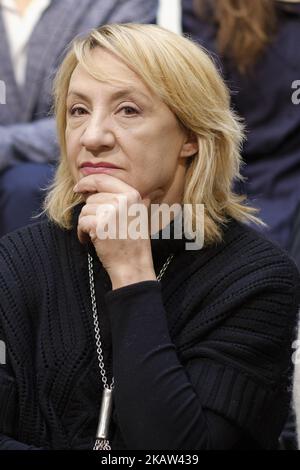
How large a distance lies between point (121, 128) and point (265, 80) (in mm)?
1054

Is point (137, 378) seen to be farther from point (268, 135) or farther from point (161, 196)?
point (268, 135)

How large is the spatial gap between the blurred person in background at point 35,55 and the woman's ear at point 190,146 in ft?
2.47

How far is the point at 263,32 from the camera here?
2.47 m

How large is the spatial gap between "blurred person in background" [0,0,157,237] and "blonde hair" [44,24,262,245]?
2.15ft

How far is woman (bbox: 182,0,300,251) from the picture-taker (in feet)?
8.06

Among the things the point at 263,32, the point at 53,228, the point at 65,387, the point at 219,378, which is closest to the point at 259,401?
the point at 219,378

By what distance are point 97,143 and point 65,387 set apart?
0.42m

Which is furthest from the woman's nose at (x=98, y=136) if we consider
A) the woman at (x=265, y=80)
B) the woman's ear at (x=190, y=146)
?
the woman at (x=265, y=80)

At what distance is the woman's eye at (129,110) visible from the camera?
5.08ft

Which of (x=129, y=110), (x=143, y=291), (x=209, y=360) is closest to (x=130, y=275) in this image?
(x=143, y=291)

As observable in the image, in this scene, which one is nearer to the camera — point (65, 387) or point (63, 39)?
point (65, 387)

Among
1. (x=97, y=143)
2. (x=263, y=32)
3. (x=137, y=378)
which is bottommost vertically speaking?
(x=137, y=378)

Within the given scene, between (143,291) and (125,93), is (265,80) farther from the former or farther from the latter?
(143,291)

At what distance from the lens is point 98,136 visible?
59.8 inches
